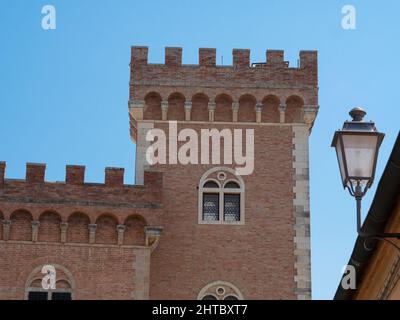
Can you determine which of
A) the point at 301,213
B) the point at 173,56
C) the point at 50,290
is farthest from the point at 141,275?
the point at 173,56

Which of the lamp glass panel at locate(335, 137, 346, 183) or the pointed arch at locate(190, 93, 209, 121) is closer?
the lamp glass panel at locate(335, 137, 346, 183)

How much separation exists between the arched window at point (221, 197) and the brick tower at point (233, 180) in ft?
0.10

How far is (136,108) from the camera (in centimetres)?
3353

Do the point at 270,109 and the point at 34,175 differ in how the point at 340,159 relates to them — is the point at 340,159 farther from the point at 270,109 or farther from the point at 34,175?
the point at 270,109

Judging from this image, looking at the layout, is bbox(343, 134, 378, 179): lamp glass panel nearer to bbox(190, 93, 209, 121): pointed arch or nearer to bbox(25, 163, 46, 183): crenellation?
bbox(25, 163, 46, 183): crenellation

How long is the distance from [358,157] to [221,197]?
22.6 metres

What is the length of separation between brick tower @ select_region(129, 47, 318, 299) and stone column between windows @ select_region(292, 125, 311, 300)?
0.03 metres

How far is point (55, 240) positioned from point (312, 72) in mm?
9910

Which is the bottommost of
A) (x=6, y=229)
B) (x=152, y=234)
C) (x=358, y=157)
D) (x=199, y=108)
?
(x=358, y=157)

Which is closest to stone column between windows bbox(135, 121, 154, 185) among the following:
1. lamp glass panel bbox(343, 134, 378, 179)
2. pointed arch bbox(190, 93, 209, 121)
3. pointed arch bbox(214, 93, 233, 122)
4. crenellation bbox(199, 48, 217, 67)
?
pointed arch bbox(190, 93, 209, 121)

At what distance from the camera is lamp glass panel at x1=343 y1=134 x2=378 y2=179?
1024 centimetres

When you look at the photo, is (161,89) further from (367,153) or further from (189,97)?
(367,153)

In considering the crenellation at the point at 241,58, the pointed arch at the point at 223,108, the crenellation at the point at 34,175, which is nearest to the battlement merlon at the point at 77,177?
the crenellation at the point at 34,175
